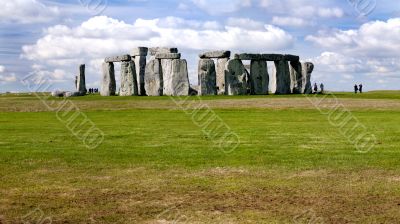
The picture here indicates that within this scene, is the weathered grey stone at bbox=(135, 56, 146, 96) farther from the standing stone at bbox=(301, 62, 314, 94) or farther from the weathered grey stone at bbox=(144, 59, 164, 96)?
the standing stone at bbox=(301, 62, 314, 94)

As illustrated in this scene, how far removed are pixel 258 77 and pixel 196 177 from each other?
1410 inches

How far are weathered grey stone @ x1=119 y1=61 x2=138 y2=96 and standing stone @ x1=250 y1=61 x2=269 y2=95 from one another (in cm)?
967

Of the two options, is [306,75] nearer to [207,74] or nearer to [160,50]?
[207,74]

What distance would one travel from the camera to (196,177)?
11.9 m

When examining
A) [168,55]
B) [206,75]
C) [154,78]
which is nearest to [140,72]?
[154,78]

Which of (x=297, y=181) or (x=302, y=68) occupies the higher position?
(x=302, y=68)

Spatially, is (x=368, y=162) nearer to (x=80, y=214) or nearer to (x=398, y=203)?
(x=398, y=203)

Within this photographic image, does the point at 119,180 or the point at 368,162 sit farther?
the point at 368,162

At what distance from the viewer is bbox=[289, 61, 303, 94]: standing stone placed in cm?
5044

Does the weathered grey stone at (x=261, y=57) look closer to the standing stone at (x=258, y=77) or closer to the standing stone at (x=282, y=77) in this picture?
the standing stone at (x=258, y=77)

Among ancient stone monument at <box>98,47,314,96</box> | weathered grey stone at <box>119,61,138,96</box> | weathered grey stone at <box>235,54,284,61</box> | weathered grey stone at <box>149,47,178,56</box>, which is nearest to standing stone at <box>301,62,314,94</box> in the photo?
ancient stone monument at <box>98,47,314,96</box>

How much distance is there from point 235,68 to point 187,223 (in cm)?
3747

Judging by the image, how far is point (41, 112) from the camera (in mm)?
31906

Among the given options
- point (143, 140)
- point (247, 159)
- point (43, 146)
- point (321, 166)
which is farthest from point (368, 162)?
point (43, 146)
